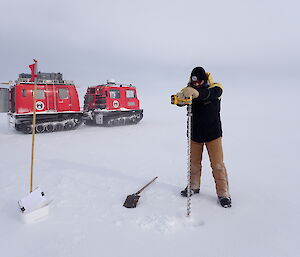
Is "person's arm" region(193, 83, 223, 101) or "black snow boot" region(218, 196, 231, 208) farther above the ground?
"person's arm" region(193, 83, 223, 101)

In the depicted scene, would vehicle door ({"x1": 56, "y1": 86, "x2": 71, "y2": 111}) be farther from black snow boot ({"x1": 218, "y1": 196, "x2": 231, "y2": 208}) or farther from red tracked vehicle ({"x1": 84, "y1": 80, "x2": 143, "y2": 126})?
black snow boot ({"x1": 218, "y1": 196, "x2": 231, "y2": 208})

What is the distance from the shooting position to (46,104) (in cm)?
1108

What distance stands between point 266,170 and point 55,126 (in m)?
9.33

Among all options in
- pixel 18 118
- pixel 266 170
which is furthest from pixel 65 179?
pixel 18 118

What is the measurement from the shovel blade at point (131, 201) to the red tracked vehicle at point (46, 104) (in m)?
8.46

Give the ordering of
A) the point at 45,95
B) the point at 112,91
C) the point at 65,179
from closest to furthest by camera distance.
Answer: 1. the point at 65,179
2. the point at 45,95
3. the point at 112,91

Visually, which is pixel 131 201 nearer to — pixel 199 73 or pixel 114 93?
pixel 199 73

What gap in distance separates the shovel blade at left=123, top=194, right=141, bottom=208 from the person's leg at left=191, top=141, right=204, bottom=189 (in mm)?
985

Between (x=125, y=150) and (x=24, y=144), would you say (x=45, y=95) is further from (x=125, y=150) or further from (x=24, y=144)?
(x=125, y=150)

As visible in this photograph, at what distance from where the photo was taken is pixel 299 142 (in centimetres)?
880

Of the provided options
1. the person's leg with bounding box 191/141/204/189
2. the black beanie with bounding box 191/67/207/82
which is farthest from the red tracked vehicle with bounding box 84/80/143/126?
the black beanie with bounding box 191/67/207/82

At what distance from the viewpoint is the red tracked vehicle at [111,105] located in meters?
13.0

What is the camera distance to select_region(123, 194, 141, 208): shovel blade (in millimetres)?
3552

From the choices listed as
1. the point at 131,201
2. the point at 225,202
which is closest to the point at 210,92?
the point at 225,202
